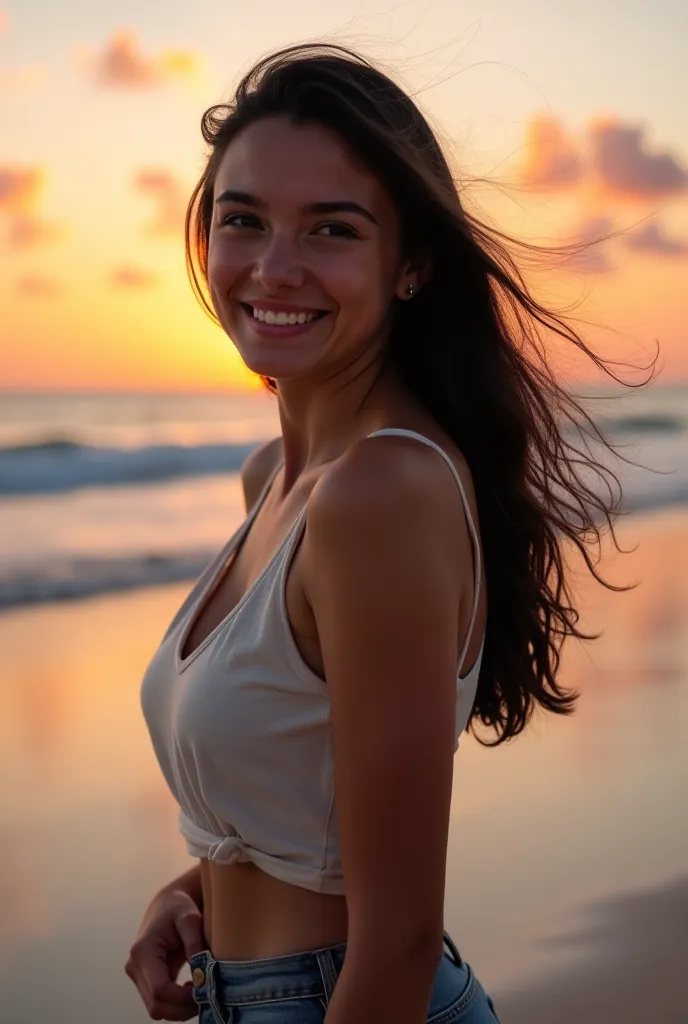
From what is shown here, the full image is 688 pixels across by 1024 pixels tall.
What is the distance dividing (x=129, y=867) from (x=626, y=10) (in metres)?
9.07

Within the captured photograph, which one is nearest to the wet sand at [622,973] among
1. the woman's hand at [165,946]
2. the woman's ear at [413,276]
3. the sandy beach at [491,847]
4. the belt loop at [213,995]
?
the sandy beach at [491,847]

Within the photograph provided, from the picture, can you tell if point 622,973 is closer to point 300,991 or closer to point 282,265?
point 300,991

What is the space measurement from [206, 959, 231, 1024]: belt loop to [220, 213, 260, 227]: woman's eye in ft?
3.78

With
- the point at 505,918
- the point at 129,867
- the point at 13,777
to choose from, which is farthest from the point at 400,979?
Result: the point at 13,777

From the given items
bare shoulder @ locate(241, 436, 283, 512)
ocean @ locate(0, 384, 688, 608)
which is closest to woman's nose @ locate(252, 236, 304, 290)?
bare shoulder @ locate(241, 436, 283, 512)

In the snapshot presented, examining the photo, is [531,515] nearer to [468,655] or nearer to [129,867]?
[468,655]

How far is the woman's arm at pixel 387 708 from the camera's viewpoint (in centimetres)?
143

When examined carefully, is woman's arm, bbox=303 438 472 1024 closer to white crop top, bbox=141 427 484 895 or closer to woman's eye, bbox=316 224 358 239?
white crop top, bbox=141 427 484 895

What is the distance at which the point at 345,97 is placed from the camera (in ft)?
6.02

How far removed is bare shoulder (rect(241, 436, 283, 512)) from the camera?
2.47 m

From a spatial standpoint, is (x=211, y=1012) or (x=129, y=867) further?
(x=129, y=867)

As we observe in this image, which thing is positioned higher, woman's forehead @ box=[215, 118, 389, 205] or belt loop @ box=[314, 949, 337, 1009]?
woman's forehead @ box=[215, 118, 389, 205]

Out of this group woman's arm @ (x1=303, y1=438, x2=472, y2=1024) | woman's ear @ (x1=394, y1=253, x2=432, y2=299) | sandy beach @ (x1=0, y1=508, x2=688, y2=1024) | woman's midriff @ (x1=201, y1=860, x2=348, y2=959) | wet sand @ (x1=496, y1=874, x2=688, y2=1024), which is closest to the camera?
woman's arm @ (x1=303, y1=438, x2=472, y2=1024)

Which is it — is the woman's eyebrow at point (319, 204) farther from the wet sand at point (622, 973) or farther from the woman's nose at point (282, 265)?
the wet sand at point (622, 973)
